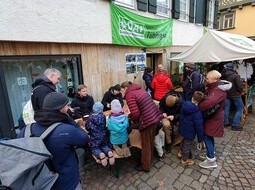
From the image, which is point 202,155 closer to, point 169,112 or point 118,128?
point 169,112

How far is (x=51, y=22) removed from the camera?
147 inches

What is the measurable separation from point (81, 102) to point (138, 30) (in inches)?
124

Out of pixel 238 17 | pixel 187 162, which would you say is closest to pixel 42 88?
pixel 187 162

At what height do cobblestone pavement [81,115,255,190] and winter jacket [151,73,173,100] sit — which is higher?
winter jacket [151,73,173,100]

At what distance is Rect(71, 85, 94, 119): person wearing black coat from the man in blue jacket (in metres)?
2.17

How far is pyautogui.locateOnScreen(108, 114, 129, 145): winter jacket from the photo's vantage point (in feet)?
9.87

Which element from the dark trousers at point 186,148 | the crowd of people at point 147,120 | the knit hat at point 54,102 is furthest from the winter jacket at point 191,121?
the knit hat at point 54,102

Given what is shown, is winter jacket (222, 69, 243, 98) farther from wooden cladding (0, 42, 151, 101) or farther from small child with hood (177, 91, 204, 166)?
wooden cladding (0, 42, 151, 101)

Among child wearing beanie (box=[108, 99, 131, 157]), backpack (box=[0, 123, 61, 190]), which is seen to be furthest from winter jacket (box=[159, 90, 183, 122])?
backpack (box=[0, 123, 61, 190])

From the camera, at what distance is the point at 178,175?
325 centimetres

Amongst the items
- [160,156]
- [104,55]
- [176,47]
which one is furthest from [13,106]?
[176,47]

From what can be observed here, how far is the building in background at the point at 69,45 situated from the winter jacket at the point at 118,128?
1.98m

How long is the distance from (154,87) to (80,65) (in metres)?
2.33

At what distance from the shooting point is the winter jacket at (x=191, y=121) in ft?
10.6
